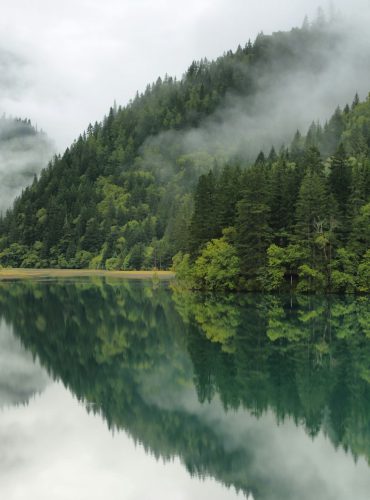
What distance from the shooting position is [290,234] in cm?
7244

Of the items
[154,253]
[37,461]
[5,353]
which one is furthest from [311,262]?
[154,253]

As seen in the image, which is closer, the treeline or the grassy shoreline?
the treeline

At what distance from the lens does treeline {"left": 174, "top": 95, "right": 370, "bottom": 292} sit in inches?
2749

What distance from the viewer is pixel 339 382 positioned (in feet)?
77.0

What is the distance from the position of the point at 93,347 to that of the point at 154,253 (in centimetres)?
12378

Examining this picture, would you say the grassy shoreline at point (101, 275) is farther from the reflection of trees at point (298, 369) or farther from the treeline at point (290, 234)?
the reflection of trees at point (298, 369)

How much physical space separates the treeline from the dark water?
3039 cm

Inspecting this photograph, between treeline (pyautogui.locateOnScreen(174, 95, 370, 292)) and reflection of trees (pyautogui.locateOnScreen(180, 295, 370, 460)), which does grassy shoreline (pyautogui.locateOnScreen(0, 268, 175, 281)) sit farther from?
reflection of trees (pyautogui.locateOnScreen(180, 295, 370, 460))

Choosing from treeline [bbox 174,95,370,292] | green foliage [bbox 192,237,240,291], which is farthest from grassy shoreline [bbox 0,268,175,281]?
treeline [bbox 174,95,370,292]

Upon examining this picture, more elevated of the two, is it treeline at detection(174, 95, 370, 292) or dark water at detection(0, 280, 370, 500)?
treeline at detection(174, 95, 370, 292)

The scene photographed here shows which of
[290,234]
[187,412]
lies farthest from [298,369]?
[290,234]

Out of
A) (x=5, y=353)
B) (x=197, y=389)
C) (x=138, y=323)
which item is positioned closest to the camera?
(x=197, y=389)

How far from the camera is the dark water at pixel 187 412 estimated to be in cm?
1423

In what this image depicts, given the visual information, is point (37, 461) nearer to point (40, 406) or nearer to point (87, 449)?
point (87, 449)
